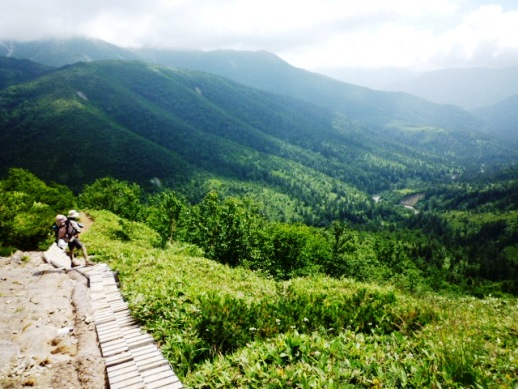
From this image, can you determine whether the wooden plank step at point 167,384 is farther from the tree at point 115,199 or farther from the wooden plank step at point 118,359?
the tree at point 115,199

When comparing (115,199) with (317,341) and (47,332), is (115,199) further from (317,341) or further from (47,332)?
(317,341)

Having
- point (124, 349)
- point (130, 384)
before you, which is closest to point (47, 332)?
point (124, 349)

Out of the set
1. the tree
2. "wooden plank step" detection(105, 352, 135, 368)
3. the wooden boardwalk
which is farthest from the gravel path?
the tree

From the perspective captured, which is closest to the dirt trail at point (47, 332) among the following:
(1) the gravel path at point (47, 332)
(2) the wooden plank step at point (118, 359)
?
(1) the gravel path at point (47, 332)

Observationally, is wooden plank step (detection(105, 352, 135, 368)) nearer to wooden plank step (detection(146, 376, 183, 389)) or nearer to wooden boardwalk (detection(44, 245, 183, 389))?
wooden boardwalk (detection(44, 245, 183, 389))

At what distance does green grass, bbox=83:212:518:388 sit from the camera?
320 inches

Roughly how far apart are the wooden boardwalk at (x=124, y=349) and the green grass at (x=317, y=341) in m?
0.44

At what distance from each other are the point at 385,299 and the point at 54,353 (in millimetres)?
12654

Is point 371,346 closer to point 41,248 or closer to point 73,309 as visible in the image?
point 73,309

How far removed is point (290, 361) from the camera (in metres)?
9.11

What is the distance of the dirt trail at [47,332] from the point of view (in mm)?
8938

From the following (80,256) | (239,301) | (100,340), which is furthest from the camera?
(80,256)

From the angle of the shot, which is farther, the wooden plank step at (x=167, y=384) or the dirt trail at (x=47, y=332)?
the dirt trail at (x=47, y=332)

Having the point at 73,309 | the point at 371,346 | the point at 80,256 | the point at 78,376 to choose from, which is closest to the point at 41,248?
the point at 80,256
